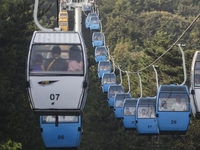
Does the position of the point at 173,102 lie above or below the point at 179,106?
above

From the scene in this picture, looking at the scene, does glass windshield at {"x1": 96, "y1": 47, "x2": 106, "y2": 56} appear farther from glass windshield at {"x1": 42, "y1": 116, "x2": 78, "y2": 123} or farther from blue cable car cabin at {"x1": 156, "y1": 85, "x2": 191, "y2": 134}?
blue cable car cabin at {"x1": 156, "y1": 85, "x2": 191, "y2": 134}

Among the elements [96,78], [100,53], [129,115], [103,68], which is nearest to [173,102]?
[129,115]

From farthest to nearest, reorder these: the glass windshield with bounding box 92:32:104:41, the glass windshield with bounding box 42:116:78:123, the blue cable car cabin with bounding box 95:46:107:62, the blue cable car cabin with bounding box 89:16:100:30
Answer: the blue cable car cabin with bounding box 89:16:100:30, the glass windshield with bounding box 92:32:104:41, the blue cable car cabin with bounding box 95:46:107:62, the glass windshield with bounding box 42:116:78:123

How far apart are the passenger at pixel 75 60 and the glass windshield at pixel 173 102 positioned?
5.62 m

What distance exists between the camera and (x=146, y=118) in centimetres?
2459

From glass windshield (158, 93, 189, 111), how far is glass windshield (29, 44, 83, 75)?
18.6 ft

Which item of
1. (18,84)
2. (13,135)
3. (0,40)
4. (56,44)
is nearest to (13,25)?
(0,40)

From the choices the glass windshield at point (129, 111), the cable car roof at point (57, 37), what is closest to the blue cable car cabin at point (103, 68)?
the glass windshield at point (129, 111)

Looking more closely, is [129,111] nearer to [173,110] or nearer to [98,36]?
[173,110]

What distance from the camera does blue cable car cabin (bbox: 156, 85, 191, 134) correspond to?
19453 millimetres

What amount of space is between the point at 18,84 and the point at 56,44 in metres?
15.5

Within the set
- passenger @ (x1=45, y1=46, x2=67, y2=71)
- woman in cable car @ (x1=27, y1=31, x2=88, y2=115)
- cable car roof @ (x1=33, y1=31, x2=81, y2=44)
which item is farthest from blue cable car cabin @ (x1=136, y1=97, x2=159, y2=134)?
passenger @ (x1=45, y1=46, x2=67, y2=71)

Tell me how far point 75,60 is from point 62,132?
19.9 feet

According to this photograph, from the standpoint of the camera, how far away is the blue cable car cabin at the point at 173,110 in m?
19.5
